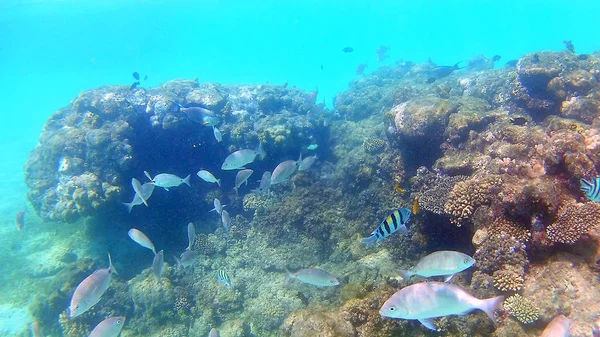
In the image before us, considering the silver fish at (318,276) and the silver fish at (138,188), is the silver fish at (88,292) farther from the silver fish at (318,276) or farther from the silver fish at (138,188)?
the silver fish at (318,276)

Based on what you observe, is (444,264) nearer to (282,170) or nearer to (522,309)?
(522,309)

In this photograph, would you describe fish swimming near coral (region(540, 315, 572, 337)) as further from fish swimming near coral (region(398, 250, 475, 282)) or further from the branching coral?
the branching coral

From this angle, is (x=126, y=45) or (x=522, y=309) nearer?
(x=522, y=309)

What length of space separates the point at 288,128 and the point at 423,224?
21.5 feet

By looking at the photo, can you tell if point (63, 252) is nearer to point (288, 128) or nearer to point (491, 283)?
point (288, 128)

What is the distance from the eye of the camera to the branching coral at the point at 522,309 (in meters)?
4.11

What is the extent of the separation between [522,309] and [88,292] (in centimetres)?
621

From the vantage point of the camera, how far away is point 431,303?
8.89ft

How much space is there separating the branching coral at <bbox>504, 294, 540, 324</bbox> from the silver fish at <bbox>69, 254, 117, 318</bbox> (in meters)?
5.94

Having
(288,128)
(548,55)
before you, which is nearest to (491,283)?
(288,128)

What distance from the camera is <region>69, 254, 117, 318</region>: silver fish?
13.9 feet

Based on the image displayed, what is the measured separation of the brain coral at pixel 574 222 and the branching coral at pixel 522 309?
1093 mm

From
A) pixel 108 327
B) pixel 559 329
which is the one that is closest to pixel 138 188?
pixel 108 327

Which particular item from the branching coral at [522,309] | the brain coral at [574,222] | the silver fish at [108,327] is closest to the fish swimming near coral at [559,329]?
the branching coral at [522,309]
